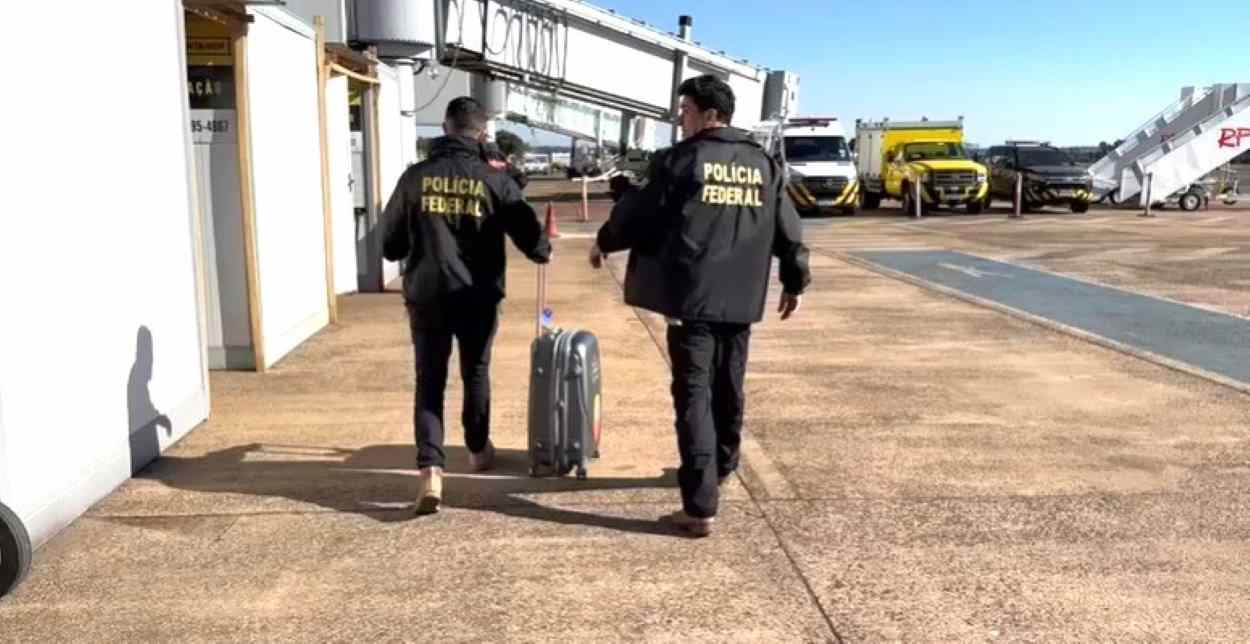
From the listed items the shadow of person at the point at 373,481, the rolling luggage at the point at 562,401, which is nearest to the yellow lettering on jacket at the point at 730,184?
the rolling luggage at the point at 562,401

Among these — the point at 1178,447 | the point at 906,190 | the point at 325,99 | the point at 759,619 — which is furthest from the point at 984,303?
the point at 906,190

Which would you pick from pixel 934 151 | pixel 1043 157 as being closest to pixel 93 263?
pixel 934 151

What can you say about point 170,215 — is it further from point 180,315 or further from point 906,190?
point 906,190

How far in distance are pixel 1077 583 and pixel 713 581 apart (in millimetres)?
1354

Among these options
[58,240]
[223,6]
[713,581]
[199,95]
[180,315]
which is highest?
[223,6]

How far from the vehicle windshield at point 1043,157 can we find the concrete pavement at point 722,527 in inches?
868

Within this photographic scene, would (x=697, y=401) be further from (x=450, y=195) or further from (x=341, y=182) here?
(x=341, y=182)

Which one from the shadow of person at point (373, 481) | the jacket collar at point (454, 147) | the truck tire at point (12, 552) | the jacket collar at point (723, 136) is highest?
the jacket collar at point (723, 136)

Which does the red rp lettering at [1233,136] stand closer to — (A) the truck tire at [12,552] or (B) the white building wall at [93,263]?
(B) the white building wall at [93,263]

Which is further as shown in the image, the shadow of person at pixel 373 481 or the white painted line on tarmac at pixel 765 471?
the white painted line on tarmac at pixel 765 471

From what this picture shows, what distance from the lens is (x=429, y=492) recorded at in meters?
4.72

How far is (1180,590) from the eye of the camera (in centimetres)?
391

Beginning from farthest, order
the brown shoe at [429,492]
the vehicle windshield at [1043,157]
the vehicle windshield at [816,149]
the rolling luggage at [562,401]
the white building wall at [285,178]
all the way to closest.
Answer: the vehicle windshield at [1043,157] → the vehicle windshield at [816,149] → the white building wall at [285,178] → the rolling luggage at [562,401] → the brown shoe at [429,492]

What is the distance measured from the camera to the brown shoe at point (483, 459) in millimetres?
5391
